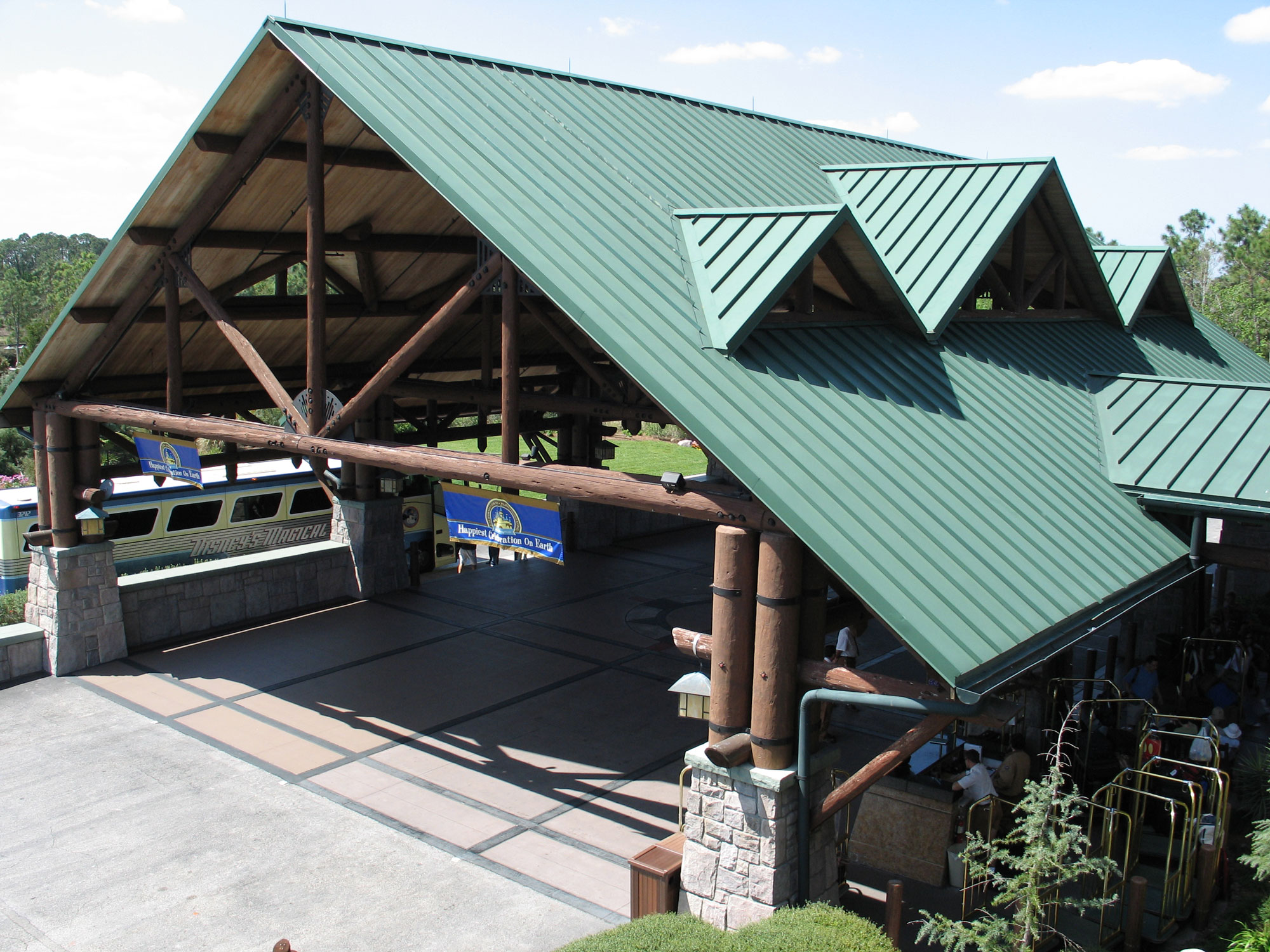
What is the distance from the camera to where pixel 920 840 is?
10.3m

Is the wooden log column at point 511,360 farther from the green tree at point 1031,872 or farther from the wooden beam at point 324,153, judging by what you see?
the green tree at point 1031,872

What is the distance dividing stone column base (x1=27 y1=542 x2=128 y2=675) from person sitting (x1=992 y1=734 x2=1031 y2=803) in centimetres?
1427

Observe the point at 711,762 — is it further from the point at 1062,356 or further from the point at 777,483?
the point at 1062,356

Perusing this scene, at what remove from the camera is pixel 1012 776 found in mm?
10570

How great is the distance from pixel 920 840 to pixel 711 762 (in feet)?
10.1

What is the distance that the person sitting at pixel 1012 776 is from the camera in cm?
1055

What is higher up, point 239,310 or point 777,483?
point 239,310

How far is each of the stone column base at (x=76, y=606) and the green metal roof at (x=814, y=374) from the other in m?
10.0

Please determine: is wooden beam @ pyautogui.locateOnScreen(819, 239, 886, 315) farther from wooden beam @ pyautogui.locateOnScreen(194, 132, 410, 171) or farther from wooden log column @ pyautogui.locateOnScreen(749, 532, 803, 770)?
wooden beam @ pyautogui.locateOnScreen(194, 132, 410, 171)

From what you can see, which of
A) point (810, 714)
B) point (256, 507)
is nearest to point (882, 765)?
point (810, 714)

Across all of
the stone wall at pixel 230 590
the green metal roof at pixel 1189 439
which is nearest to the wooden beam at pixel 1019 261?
the green metal roof at pixel 1189 439

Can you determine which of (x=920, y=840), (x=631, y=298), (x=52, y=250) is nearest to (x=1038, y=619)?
Answer: (x=920, y=840)

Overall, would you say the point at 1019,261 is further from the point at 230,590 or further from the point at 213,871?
the point at 230,590

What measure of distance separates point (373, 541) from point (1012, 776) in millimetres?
14141
